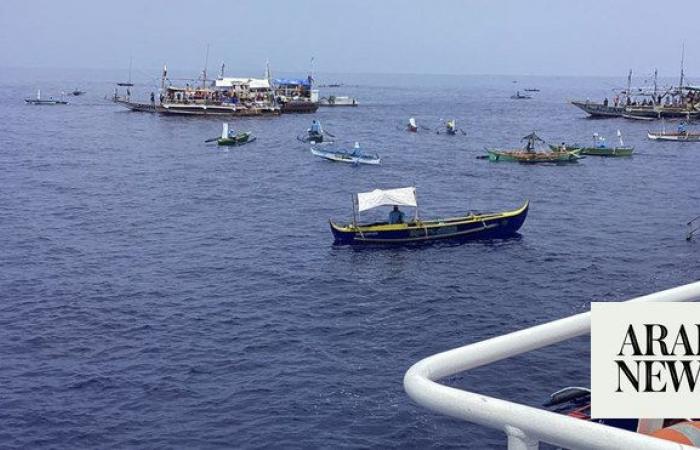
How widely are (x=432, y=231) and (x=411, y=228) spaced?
1.73m

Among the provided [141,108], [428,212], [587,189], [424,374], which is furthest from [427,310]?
[141,108]

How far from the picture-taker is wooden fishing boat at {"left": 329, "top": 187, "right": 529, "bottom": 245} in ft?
170

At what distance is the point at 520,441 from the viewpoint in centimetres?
345

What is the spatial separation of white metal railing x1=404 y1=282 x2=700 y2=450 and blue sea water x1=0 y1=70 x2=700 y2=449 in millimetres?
22692

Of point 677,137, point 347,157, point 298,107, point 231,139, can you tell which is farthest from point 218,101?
point 677,137

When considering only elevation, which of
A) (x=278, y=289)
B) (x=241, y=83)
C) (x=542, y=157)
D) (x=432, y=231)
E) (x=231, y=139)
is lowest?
(x=278, y=289)

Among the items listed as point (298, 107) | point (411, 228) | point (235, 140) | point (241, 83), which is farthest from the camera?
point (298, 107)

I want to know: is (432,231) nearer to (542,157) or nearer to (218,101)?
(542,157)

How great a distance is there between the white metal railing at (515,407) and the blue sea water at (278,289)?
22692 mm

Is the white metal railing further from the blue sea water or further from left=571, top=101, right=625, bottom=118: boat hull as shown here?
left=571, top=101, right=625, bottom=118: boat hull

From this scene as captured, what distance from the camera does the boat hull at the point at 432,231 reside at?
51719mm

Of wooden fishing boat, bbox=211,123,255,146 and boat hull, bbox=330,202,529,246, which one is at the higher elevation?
wooden fishing boat, bbox=211,123,255,146

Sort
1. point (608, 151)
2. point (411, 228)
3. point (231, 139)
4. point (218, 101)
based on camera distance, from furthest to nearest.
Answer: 1. point (218, 101)
2. point (231, 139)
3. point (608, 151)
4. point (411, 228)

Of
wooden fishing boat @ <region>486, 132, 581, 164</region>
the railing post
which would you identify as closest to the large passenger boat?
wooden fishing boat @ <region>486, 132, 581, 164</region>
